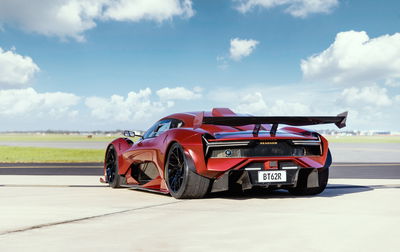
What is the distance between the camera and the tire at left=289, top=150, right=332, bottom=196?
24.1 feet

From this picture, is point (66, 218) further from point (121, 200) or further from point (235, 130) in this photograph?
point (235, 130)

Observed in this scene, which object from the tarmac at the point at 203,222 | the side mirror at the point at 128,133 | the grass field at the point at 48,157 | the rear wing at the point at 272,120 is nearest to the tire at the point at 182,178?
the tarmac at the point at 203,222

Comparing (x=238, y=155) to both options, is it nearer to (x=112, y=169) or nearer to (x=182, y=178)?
(x=182, y=178)

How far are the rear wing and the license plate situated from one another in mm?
554

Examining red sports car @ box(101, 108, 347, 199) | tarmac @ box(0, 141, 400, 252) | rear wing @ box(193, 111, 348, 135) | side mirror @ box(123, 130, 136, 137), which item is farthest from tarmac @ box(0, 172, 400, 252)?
side mirror @ box(123, 130, 136, 137)

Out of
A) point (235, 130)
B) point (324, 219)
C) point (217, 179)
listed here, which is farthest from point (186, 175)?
point (324, 219)

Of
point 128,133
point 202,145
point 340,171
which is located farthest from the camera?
point 340,171

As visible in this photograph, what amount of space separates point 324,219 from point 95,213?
2.45 meters

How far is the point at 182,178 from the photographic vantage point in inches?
277

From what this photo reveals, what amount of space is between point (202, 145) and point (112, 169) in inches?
132

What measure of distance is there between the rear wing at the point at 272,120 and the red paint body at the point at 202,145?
0.40 feet

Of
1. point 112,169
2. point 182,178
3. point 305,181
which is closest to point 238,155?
point 182,178

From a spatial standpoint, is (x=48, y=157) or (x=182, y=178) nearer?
(x=182, y=178)

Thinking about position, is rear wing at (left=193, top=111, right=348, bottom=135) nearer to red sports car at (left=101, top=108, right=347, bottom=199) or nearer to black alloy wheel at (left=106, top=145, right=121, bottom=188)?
red sports car at (left=101, top=108, right=347, bottom=199)
